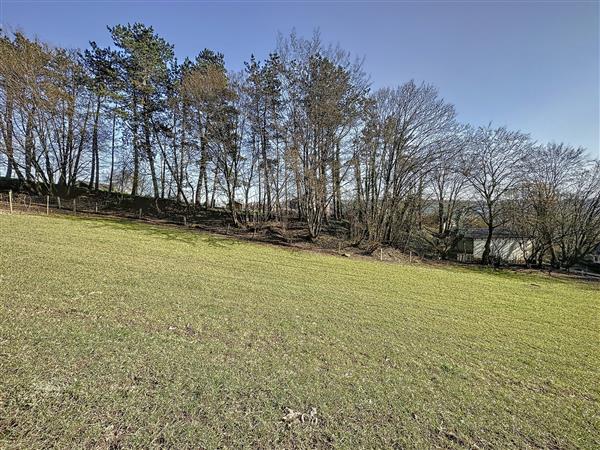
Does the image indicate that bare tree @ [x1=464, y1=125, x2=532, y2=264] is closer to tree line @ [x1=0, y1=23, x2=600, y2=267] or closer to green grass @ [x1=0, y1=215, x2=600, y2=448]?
tree line @ [x1=0, y1=23, x2=600, y2=267]

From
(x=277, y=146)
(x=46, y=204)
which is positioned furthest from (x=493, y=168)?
(x=46, y=204)

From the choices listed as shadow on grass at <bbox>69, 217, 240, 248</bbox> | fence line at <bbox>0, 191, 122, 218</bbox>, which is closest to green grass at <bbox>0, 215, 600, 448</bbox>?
shadow on grass at <bbox>69, 217, 240, 248</bbox>

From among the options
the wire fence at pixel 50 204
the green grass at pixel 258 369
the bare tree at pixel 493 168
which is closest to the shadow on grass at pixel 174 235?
the wire fence at pixel 50 204

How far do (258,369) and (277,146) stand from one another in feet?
54.8

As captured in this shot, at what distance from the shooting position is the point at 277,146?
18.3m

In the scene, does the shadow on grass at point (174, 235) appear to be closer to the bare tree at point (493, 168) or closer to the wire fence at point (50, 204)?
the wire fence at point (50, 204)

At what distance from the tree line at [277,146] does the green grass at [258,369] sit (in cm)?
1303

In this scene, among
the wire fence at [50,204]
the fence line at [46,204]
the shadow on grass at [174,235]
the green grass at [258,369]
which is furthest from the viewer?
the wire fence at [50,204]

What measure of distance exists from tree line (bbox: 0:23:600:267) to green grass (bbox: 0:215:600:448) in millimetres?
13033

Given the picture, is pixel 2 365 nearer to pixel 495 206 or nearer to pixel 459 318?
pixel 459 318

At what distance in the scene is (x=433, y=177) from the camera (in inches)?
853

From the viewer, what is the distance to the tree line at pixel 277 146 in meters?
17.4

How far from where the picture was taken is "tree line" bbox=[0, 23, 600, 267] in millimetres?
17391

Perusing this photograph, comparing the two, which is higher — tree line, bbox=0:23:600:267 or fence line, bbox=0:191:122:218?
tree line, bbox=0:23:600:267
